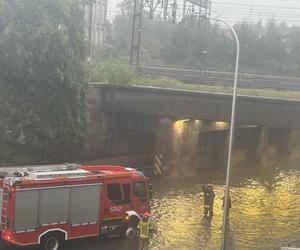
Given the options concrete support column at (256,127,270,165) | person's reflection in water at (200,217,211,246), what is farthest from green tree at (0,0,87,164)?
concrete support column at (256,127,270,165)

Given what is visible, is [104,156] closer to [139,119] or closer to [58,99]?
[139,119]

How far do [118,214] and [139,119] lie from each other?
2100 cm

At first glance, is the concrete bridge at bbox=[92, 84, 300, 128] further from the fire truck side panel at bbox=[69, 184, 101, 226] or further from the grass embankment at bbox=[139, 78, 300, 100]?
the fire truck side panel at bbox=[69, 184, 101, 226]

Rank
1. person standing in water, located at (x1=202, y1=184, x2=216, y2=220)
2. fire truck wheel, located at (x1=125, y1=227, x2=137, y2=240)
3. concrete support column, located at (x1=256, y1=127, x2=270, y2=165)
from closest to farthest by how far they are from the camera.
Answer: fire truck wheel, located at (x1=125, y1=227, x2=137, y2=240) < person standing in water, located at (x1=202, y1=184, x2=216, y2=220) < concrete support column, located at (x1=256, y1=127, x2=270, y2=165)

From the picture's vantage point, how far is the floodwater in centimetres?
2033

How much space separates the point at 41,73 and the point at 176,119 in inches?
523

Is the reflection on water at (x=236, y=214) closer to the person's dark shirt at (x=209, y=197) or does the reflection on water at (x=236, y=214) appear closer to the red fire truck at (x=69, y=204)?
the person's dark shirt at (x=209, y=197)

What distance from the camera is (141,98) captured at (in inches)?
1507

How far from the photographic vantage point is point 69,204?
18.3 metres

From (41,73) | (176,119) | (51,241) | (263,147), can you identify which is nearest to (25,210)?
(51,241)

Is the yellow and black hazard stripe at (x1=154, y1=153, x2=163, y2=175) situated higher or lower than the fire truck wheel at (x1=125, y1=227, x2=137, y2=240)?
lower

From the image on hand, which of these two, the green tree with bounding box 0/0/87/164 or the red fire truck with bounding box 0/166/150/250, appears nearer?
the red fire truck with bounding box 0/166/150/250

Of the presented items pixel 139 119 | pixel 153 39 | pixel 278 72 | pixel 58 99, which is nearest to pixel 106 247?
pixel 58 99

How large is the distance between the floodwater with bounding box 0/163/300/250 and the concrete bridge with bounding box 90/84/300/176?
280 centimetres
